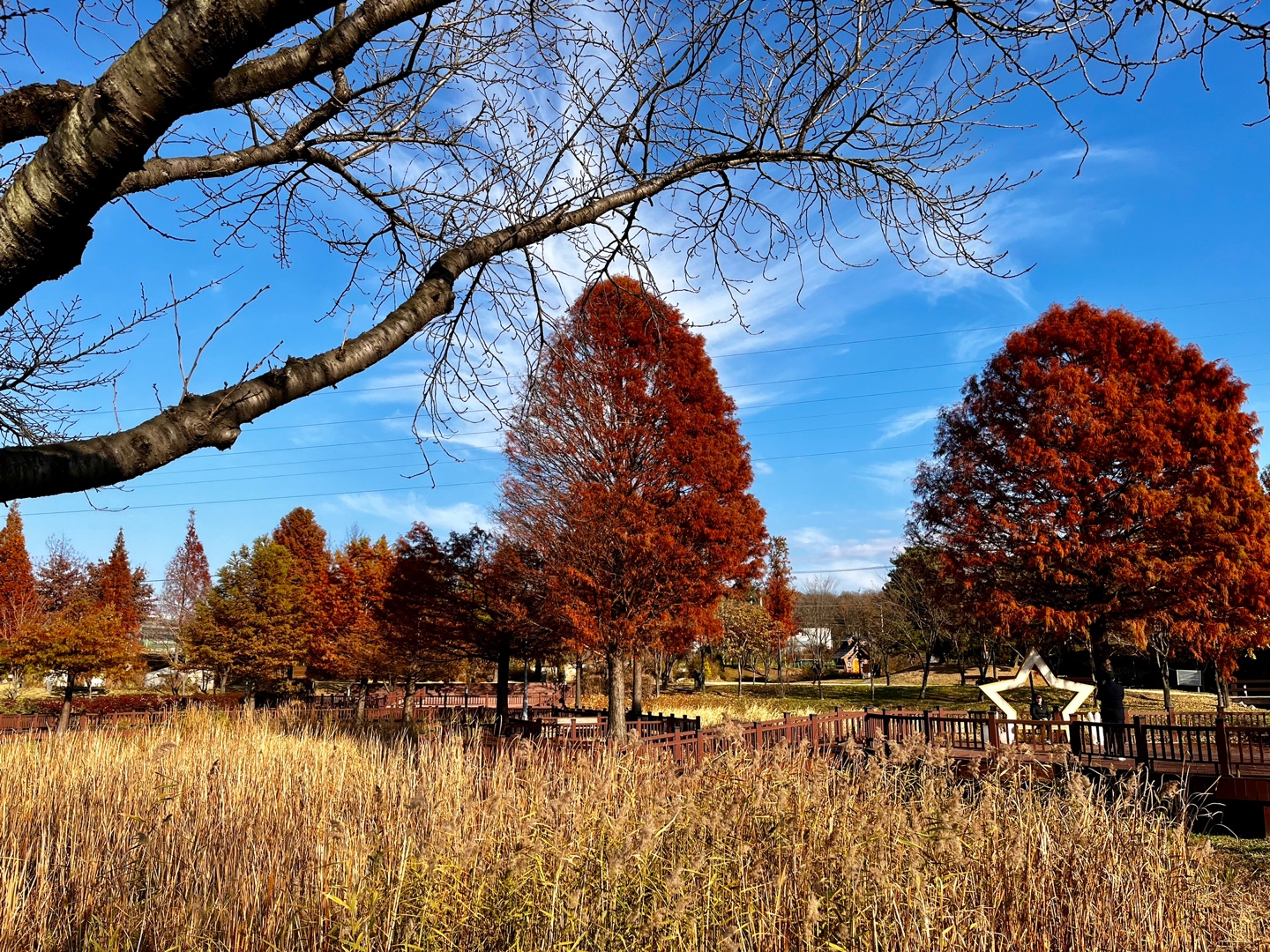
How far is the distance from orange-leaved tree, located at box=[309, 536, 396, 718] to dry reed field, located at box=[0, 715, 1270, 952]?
2188 cm

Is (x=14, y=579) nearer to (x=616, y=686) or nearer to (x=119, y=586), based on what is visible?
(x=119, y=586)

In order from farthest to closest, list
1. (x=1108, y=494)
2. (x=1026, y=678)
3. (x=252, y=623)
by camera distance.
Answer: (x=252, y=623) → (x=1108, y=494) → (x=1026, y=678)

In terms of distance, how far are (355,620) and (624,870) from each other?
3519cm

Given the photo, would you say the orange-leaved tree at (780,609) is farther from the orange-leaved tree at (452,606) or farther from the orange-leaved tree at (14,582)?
the orange-leaved tree at (14,582)

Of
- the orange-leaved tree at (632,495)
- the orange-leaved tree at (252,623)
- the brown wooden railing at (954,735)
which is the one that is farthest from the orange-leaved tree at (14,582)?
the orange-leaved tree at (632,495)

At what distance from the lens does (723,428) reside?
18.9 metres

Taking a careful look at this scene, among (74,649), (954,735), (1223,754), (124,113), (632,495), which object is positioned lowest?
(954,735)

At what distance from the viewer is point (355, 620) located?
36156 millimetres

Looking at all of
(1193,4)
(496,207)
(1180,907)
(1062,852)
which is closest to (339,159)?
(496,207)

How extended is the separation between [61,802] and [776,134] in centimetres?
744

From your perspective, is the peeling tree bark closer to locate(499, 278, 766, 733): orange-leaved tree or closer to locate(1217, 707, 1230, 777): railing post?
locate(1217, 707, 1230, 777): railing post

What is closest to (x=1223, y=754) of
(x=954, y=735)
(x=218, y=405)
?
(x=954, y=735)

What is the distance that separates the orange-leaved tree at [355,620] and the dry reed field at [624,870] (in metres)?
21.9

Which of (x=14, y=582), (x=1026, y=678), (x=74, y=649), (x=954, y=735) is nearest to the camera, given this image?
(x=954, y=735)
